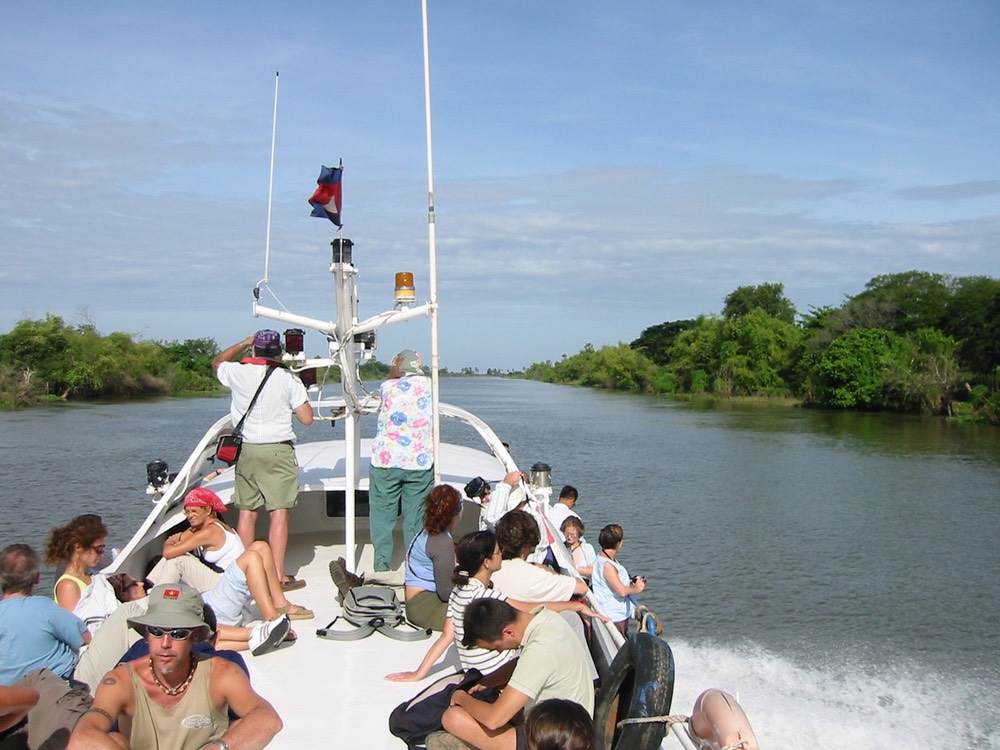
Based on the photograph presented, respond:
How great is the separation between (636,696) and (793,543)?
1129 centimetres

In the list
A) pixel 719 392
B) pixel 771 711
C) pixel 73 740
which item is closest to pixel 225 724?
pixel 73 740

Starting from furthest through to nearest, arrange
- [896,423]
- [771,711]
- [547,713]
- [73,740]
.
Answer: [896,423], [771,711], [73,740], [547,713]

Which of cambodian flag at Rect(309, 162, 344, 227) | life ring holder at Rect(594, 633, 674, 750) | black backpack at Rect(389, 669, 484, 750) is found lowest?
black backpack at Rect(389, 669, 484, 750)

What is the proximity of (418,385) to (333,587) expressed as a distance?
1.49 m

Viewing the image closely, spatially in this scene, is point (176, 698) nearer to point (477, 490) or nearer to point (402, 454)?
point (402, 454)

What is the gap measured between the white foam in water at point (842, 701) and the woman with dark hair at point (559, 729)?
155 inches

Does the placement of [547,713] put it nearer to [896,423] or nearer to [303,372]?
[303,372]

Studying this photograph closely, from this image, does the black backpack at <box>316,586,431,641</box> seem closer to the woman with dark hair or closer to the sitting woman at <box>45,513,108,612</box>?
the sitting woman at <box>45,513,108,612</box>

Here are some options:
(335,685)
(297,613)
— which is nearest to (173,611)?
(335,685)

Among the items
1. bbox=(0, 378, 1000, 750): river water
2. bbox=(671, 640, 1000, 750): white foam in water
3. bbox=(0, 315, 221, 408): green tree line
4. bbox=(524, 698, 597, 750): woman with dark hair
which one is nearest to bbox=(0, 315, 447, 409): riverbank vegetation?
bbox=(0, 315, 221, 408): green tree line

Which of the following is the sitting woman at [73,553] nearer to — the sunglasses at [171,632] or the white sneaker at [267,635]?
the white sneaker at [267,635]

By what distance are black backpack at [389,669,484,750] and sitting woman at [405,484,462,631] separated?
3.71ft

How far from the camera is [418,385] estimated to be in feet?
18.6

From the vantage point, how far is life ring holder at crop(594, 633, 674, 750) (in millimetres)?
2822
